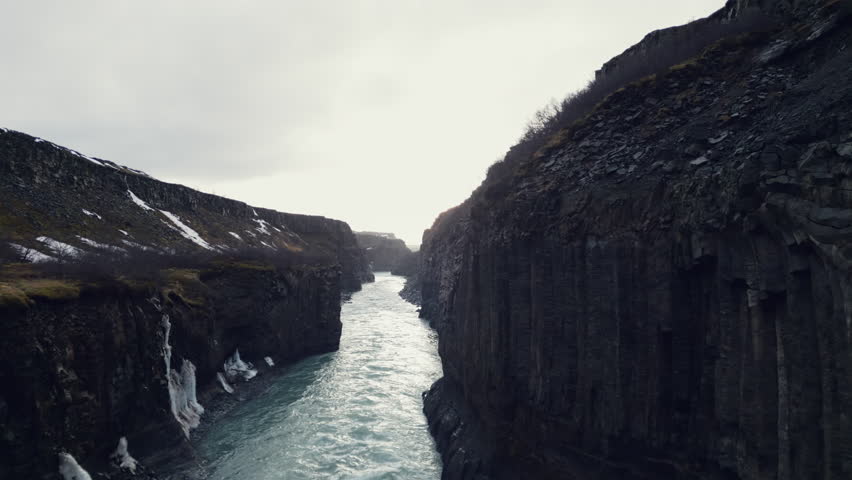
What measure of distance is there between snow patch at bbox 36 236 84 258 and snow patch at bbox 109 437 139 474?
1588cm

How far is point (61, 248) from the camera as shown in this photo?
31016 millimetres

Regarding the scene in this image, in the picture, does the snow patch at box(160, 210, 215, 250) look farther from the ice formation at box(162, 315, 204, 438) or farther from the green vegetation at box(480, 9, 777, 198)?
the green vegetation at box(480, 9, 777, 198)

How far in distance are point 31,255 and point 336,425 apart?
1001 inches

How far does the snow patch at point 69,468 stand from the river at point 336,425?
7.36 m

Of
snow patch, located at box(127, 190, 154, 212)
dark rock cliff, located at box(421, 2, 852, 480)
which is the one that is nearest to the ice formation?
dark rock cliff, located at box(421, 2, 852, 480)

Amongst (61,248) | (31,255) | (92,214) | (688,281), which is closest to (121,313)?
(31,255)

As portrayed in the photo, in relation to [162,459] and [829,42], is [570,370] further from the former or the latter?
[162,459]

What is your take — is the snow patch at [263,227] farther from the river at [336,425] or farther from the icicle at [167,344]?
the icicle at [167,344]

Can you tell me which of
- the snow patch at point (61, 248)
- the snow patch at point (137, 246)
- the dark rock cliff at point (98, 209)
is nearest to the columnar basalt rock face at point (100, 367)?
the snow patch at point (61, 248)

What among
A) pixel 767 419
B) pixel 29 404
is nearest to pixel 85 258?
pixel 29 404

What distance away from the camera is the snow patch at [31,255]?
27.3 m

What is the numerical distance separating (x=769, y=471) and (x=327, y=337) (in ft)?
162

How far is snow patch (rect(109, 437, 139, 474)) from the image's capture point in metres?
21.0

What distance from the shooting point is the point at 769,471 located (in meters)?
9.88
